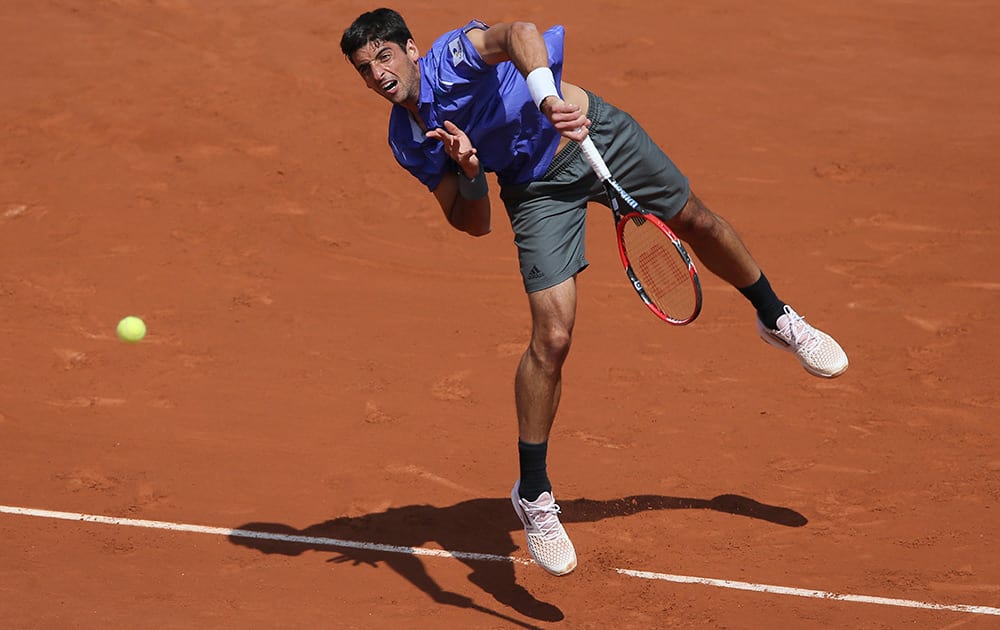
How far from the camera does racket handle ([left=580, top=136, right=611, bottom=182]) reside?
18.6 feet

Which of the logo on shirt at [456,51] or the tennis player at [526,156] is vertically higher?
the logo on shirt at [456,51]

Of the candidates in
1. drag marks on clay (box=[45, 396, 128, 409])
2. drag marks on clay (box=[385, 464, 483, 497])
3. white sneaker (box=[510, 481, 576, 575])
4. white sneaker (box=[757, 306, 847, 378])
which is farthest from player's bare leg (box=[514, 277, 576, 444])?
drag marks on clay (box=[45, 396, 128, 409])

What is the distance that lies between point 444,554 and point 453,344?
7.30ft

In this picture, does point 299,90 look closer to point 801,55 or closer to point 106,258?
point 106,258

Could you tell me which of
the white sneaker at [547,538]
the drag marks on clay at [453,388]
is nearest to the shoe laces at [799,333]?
the white sneaker at [547,538]

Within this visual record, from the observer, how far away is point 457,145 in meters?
5.62

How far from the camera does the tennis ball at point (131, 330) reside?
866 cm

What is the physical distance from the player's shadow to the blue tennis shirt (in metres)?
1.94

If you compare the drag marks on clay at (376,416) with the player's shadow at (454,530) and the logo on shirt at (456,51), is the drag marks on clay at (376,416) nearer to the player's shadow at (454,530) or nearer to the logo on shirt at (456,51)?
the player's shadow at (454,530)

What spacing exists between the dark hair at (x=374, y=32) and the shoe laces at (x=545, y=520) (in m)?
2.14

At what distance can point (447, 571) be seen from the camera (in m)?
6.59

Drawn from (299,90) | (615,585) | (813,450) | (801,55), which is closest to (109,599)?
(615,585)

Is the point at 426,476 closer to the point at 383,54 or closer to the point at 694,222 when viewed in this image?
the point at 694,222

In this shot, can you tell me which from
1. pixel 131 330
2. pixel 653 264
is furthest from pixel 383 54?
pixel 131 330
